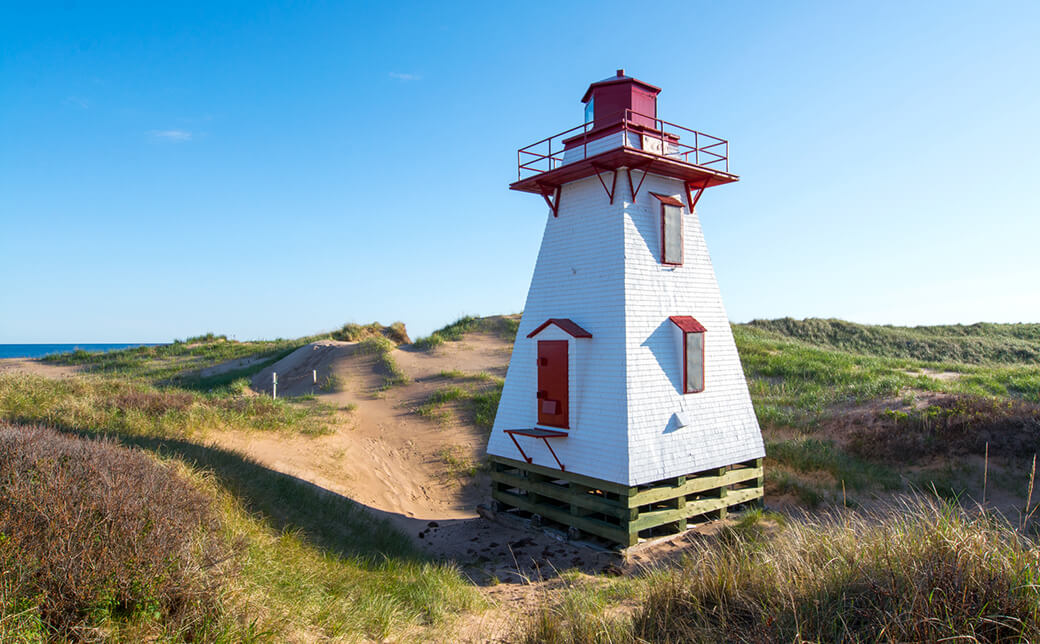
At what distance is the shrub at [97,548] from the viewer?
4.71 metres

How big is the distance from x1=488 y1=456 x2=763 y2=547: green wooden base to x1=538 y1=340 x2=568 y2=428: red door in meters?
1.14

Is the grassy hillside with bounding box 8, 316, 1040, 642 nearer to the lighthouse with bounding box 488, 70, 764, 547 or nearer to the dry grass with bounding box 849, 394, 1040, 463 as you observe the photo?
the dry grass with bounding box 849, 394, 1040, 463

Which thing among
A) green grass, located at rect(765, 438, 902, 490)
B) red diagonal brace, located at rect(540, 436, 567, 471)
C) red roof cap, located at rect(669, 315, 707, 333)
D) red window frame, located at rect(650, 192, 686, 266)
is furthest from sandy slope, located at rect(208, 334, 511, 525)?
green grass, located at rect(765, 438, 902, 490)

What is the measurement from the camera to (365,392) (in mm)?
22344

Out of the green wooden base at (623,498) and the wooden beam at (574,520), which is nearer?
the wooden beam at (574,520)

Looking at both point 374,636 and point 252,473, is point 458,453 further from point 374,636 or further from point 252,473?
point 374,636

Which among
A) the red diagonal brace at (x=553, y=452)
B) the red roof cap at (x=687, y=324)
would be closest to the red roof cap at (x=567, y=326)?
the red roof cap at (x=687, y=324)

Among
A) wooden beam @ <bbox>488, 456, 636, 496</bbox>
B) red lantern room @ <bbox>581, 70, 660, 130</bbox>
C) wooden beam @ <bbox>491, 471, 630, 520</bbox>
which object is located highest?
red lantern room @ <bbox>581, 70, 660, 130</bbox>

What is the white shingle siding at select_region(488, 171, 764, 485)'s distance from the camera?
422 inches

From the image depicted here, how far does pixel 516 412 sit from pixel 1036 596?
9.39 metres

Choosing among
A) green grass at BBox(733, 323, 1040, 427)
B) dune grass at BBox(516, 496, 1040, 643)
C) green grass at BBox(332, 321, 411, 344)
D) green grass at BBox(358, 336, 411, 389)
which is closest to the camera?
dune grass at BBox(516, 496, 1040, 643)

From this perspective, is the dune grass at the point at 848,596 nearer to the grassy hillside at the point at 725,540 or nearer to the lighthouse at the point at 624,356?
the grassy hillside at the point at 725,540

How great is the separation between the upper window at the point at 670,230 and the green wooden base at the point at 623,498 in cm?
468

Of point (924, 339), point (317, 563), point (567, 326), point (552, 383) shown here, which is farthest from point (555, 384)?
point (924, 339)
